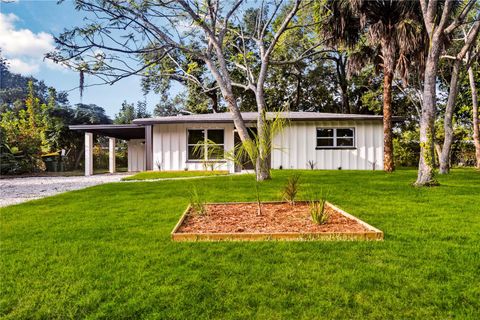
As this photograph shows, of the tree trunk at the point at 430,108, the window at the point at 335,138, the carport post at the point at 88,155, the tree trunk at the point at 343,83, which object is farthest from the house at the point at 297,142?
the tree trunk at the point at 343,83

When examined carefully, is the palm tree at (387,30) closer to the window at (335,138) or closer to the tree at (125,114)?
the window at (335,138)

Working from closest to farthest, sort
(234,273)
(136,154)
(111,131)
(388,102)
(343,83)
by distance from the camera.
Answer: (234,273), (388,102), (111,131), (136,154), (343,83)

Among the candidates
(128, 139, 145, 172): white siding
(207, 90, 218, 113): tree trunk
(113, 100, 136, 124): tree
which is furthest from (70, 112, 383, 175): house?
(113, 100, 136, 124): tree

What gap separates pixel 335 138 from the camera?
1616cm

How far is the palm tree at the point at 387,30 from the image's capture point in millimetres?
12008

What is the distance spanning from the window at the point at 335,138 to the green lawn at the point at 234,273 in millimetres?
11344

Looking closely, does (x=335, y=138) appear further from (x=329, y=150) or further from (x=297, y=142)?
(x=297, y=142)

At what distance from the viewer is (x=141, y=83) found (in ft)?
85.5

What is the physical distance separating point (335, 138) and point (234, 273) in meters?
14.2

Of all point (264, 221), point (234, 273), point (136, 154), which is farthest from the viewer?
point (136, 154)

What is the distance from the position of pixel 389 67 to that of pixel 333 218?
34.0 ft

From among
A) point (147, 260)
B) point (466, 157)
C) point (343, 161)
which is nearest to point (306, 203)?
point (147, 260)

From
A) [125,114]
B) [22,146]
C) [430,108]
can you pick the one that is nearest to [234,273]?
[430,108]

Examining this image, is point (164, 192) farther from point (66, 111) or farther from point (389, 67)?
point (66, 111)
